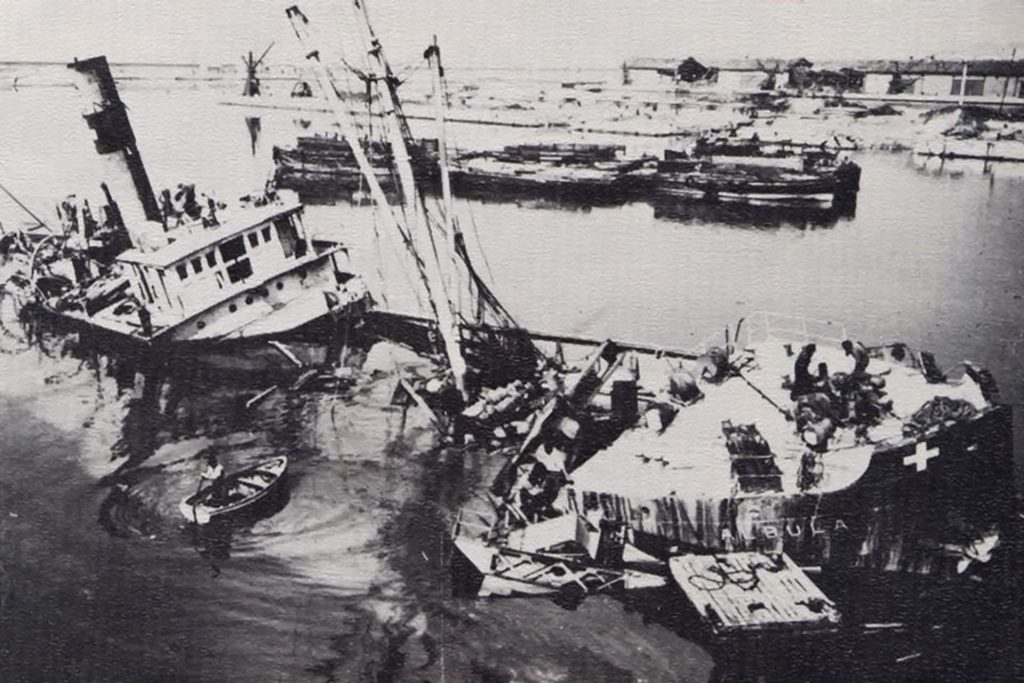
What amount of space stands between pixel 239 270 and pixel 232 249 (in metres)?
0.22

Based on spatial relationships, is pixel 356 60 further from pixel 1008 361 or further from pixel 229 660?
pixel 1008 361

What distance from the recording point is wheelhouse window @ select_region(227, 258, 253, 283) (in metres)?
6.86

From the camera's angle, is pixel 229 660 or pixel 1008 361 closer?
pixel 229 660

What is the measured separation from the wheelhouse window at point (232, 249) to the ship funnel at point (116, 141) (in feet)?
2.43

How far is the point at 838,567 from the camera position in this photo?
15.1ft

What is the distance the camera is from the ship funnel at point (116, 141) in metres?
5.09

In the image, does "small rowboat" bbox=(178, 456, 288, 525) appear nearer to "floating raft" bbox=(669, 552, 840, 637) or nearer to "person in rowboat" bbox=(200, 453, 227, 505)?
"person in rowboat" bbox=(200, 453, 227, 505)

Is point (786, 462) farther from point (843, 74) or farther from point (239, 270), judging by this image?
point (239, 270)

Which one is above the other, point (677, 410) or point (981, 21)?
point (981, 21)

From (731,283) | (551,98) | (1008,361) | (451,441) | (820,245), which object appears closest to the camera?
(551,98)

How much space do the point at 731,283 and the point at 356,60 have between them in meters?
4.37

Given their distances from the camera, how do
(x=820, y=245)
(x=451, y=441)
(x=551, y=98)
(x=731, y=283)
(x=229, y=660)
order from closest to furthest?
(x=229, y=660) < (x=551, y=98) < (x=451, y=441) < (x=731, y=283) < (x=820, y=245)

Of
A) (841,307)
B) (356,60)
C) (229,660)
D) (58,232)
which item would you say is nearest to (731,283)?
(841,307)

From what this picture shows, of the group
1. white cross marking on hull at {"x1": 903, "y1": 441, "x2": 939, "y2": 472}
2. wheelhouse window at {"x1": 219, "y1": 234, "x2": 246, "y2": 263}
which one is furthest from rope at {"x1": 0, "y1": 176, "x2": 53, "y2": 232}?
white cross marking on hull at {"x1": 903, "y1": 441, "x2": 939, "y2": 472}
